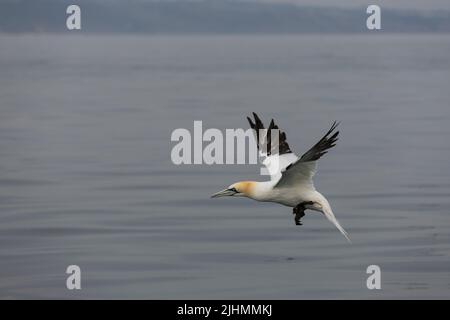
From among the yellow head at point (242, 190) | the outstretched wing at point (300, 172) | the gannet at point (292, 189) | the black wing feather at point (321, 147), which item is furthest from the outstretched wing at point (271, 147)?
the black wing feather at point (321, 147)

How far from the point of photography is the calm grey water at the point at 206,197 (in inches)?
666

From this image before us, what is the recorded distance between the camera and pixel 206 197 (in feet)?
70.7

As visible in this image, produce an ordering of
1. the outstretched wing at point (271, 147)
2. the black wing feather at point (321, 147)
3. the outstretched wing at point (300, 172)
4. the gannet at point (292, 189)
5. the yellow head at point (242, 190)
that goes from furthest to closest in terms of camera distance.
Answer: the outstretched wing at point (271, 147)
the yellow head at point (242, 190)
the gannet at point (292, 189)
the outstretched wing at point (300, 172)
the black wing feather at point (321, 147)

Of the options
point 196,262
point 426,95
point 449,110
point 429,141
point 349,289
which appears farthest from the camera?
point 426,95

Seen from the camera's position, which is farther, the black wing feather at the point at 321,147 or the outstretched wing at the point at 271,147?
the outstretched wing at the point at 271,147

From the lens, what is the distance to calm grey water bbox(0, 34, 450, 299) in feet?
55.5

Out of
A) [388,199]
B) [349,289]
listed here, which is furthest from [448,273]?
[388,199]

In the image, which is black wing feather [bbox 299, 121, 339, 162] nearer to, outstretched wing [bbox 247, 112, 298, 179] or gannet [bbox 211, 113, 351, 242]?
gannet [bbox 211, 113, 351, 242]

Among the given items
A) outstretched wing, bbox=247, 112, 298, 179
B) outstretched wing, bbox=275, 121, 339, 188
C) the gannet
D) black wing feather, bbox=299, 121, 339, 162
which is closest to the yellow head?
the gannet

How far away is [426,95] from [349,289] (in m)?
24.7

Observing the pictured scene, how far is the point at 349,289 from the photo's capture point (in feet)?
53.4

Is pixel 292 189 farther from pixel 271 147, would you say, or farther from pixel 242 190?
pixel 271 147

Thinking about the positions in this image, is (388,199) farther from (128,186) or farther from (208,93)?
(208,93)

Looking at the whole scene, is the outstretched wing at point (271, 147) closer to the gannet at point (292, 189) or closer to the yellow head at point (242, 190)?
the gannet at point (292, 189)
